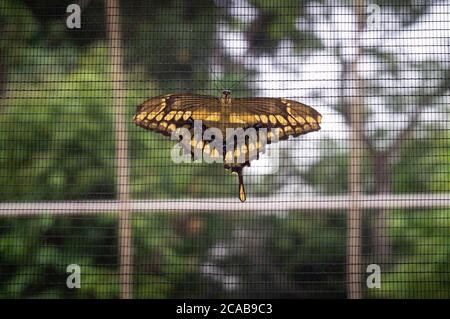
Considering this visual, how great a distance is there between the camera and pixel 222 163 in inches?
100

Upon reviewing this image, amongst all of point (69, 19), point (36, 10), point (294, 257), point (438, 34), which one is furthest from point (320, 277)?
point (36, 10)

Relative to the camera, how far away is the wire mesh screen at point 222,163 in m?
2.51

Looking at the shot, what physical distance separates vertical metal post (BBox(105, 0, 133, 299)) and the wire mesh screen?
10 millimetres

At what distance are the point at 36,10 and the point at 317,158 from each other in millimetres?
1382

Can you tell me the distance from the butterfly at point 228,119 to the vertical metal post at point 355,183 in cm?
44

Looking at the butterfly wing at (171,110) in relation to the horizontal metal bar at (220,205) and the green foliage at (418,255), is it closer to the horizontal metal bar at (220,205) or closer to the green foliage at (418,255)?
the horizontal metal bar at (220,205)

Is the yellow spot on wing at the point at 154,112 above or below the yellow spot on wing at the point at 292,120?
above

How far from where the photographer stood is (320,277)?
8.44ft

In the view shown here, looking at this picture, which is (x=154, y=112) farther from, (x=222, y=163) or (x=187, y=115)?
(x=222, y=163)

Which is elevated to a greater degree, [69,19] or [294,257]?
[69,19]

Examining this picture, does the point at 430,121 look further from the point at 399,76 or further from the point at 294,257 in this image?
the point at 294,257

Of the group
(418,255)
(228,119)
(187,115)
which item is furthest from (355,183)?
(187,115)

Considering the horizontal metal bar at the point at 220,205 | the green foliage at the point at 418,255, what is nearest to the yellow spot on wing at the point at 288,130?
the horizontal metal bar at the point at 220,205

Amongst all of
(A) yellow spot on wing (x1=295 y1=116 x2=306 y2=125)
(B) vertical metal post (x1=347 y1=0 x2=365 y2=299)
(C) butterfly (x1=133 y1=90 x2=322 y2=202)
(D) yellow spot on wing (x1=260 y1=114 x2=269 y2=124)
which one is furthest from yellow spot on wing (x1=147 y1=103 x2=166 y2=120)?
(B) vertical metal post (x1=347 y1=0 x2=365 y2=299)
